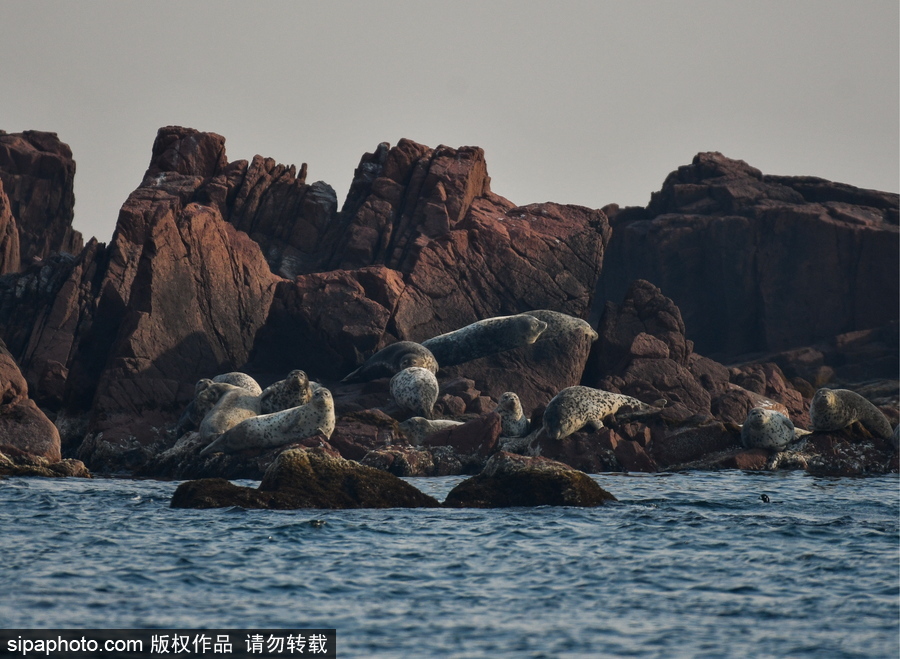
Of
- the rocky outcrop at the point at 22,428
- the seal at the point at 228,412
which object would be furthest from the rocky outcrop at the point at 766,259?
the rocky outcrop at the point at 22,428

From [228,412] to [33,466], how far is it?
4.86 meters

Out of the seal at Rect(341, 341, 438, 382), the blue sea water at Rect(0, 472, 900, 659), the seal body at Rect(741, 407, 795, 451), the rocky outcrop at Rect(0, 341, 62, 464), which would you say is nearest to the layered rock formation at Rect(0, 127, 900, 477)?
the seal body at Rect(741, 407, 795, 451)

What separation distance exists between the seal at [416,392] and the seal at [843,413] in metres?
10.2

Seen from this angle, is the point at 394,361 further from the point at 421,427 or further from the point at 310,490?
the point at 310,490

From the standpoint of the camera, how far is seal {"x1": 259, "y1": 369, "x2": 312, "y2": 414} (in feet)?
90.2

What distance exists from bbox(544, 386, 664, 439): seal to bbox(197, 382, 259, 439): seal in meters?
7.43

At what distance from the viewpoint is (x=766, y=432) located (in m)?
25.9

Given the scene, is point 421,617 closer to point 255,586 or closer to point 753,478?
point 255,586

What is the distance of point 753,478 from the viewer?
23.2m

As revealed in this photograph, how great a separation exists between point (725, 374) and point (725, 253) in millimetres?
20067

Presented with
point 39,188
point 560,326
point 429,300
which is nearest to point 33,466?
point 429,300

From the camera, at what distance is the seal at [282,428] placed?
992 inches

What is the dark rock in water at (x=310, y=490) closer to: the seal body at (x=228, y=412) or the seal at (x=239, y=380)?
the seal body at (x=228, y=412)

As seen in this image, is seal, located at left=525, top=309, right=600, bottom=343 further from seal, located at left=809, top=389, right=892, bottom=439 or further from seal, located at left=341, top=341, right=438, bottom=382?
seal, located at left=809, top=389, right=892, bottom=439
